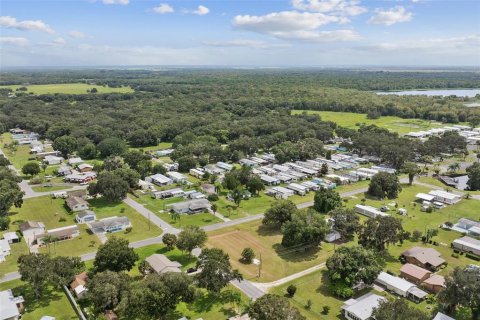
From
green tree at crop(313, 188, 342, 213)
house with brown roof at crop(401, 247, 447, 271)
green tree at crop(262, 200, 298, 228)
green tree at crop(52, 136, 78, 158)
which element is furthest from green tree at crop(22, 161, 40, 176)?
house with brown roof at crop(401, 247, 447, 271)

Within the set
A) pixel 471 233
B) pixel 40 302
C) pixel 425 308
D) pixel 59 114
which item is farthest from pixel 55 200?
pixel 59 114

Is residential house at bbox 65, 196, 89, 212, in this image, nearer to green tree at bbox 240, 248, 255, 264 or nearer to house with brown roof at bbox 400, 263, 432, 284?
green tree at bbox 240, 248, 255, 264

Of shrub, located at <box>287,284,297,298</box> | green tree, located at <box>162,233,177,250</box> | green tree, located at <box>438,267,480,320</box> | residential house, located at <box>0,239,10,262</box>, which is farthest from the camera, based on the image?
green tree, located at <box>162,233,177,250</box>

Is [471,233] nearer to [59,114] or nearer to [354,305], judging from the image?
[354,305]

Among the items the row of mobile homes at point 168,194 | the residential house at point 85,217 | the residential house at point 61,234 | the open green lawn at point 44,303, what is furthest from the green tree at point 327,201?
the open green lawn at point 44,303

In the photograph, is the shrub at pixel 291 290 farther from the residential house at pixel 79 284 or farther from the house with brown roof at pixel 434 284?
the residential house at pixel 79 284

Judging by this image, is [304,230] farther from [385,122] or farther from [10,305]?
[385,122]

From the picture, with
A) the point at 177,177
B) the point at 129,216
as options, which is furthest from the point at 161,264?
the point at 177,177
